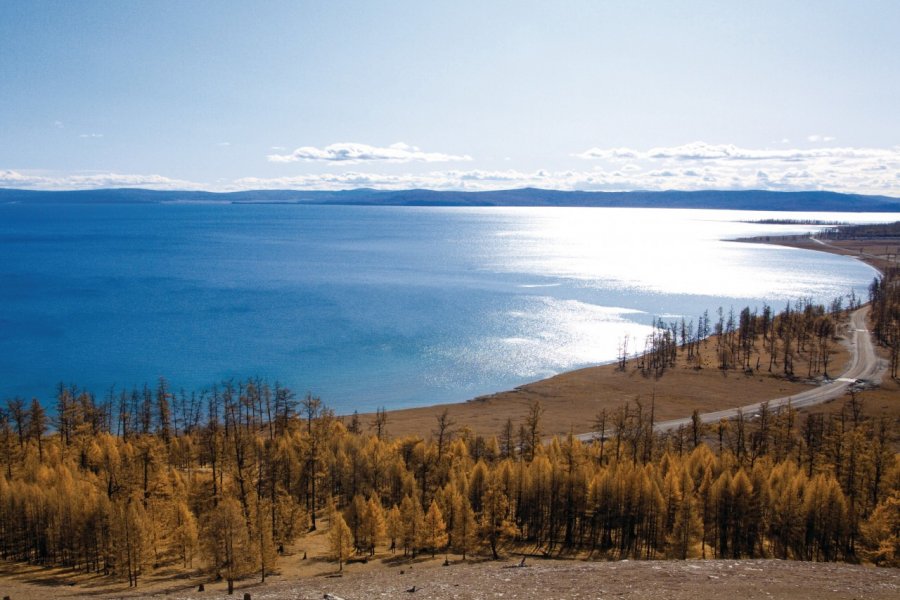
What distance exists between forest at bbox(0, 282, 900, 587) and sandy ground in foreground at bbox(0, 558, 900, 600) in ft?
19.0

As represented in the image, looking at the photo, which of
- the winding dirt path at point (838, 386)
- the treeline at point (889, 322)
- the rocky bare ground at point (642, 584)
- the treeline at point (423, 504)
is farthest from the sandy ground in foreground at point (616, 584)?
the treeline at point (889, 322)

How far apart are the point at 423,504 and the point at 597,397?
59.6 m

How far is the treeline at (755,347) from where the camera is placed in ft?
423

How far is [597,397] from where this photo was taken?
112688mm

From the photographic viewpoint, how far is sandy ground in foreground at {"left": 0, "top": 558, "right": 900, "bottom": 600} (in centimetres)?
3206

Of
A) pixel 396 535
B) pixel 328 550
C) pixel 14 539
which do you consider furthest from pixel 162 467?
pixel 396 535

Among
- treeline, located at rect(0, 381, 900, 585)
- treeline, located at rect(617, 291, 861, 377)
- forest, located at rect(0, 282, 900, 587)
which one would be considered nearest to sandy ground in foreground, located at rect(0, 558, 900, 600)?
forest, located at rect(0, 282, 900, 587)

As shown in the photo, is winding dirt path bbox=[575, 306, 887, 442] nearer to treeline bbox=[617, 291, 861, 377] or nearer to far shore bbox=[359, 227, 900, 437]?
far shore bbox=[359, 227, 900, 437]

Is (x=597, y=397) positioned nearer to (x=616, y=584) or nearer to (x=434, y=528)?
(x=434, y=528)

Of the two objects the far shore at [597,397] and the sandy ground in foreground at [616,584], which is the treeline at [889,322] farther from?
the sandy ground in foreground at [616,584]

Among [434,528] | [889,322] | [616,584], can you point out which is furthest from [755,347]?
[616,584]

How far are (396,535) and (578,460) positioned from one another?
19.5 m

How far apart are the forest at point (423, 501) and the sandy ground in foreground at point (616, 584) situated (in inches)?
228

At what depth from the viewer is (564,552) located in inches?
2089
